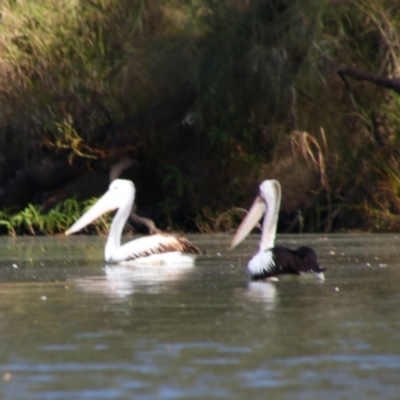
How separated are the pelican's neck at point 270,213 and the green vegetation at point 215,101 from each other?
552 cm

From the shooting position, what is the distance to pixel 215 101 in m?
17.8

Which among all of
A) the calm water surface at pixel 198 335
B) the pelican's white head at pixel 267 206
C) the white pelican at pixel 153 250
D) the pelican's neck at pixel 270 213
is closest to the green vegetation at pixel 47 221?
the white pelican at pixel 153 250

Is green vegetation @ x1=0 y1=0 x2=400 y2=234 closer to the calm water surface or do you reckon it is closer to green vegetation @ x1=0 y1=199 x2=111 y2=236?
green vegetation @ x1=0 y1=199 x2=111 y2=236

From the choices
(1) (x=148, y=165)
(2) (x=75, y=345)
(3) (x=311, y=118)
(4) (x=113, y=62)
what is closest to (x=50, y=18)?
(4) (x=113, y=62)

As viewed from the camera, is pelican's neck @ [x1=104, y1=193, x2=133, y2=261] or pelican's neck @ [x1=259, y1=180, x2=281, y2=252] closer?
pelican's neck @ [x1=259, y1=180, x2=281, y2=252]

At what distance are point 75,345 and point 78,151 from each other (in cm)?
1319

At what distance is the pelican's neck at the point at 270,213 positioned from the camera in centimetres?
1090

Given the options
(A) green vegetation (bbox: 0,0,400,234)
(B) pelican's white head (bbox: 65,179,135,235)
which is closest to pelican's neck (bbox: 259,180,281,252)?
(B) pelican's white head (bbox: 65,179,135,235)

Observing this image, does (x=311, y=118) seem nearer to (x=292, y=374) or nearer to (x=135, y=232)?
(x=135, y=232)

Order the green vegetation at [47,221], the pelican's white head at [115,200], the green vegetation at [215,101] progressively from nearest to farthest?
1. the pelican's white head at [115,200]
2. the green vegetation at [215,101]
3. the green vegetation at [47,221]

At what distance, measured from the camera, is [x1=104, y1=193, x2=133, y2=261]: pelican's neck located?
1260cm

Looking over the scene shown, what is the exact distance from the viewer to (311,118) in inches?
706

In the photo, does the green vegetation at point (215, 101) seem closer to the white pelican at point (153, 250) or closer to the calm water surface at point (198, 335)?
the white pelican at point (153, 250)

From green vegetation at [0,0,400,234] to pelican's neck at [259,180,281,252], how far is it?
5524 mm
